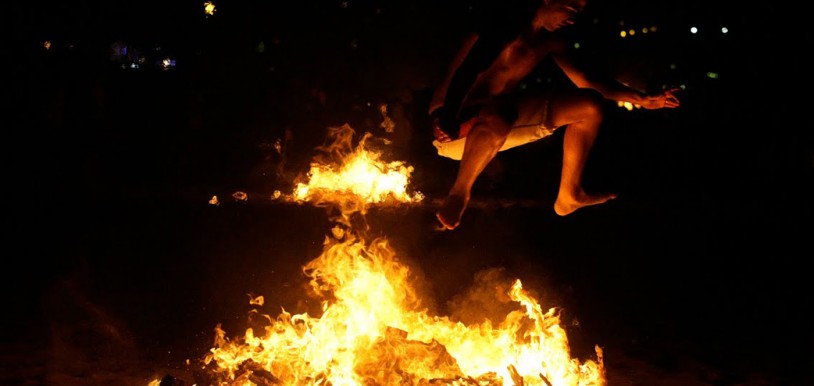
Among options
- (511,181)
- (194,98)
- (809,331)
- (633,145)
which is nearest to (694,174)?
(633,145)

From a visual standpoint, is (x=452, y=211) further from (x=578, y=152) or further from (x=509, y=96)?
(x=578, y=152)

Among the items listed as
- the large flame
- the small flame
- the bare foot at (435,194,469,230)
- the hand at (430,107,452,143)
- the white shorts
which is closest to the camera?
the hand at (430,107,452,143)

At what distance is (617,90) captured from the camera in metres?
3.84

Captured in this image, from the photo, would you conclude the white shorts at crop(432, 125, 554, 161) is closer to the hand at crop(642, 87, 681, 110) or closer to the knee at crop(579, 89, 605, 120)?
the knee at crop(579, 89, 605, 120)

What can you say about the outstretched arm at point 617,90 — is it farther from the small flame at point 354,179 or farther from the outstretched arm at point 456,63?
the small flame at point 354,179

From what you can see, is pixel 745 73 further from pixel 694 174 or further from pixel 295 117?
pixel 295 117

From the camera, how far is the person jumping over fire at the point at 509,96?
3.76 m

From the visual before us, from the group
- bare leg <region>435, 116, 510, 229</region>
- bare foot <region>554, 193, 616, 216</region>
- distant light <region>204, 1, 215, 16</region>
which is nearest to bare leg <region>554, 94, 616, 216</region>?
bare foot <region>554, 193, 616, 216</region>

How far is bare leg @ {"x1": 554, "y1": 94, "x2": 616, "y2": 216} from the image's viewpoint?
3.86 meters

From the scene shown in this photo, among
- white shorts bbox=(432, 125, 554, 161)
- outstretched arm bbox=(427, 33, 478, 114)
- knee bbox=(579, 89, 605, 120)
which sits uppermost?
outstretched arm bbox=(427, 33, 478, 114)

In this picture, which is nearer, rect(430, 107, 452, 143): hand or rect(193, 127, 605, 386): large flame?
rect(430, 107, 452, 143): hand

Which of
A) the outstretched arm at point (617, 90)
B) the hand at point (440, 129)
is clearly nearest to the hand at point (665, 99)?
the outstretched arm at point (617, 90)

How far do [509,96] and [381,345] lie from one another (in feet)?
7.15

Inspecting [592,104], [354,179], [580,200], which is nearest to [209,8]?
[354,179]
